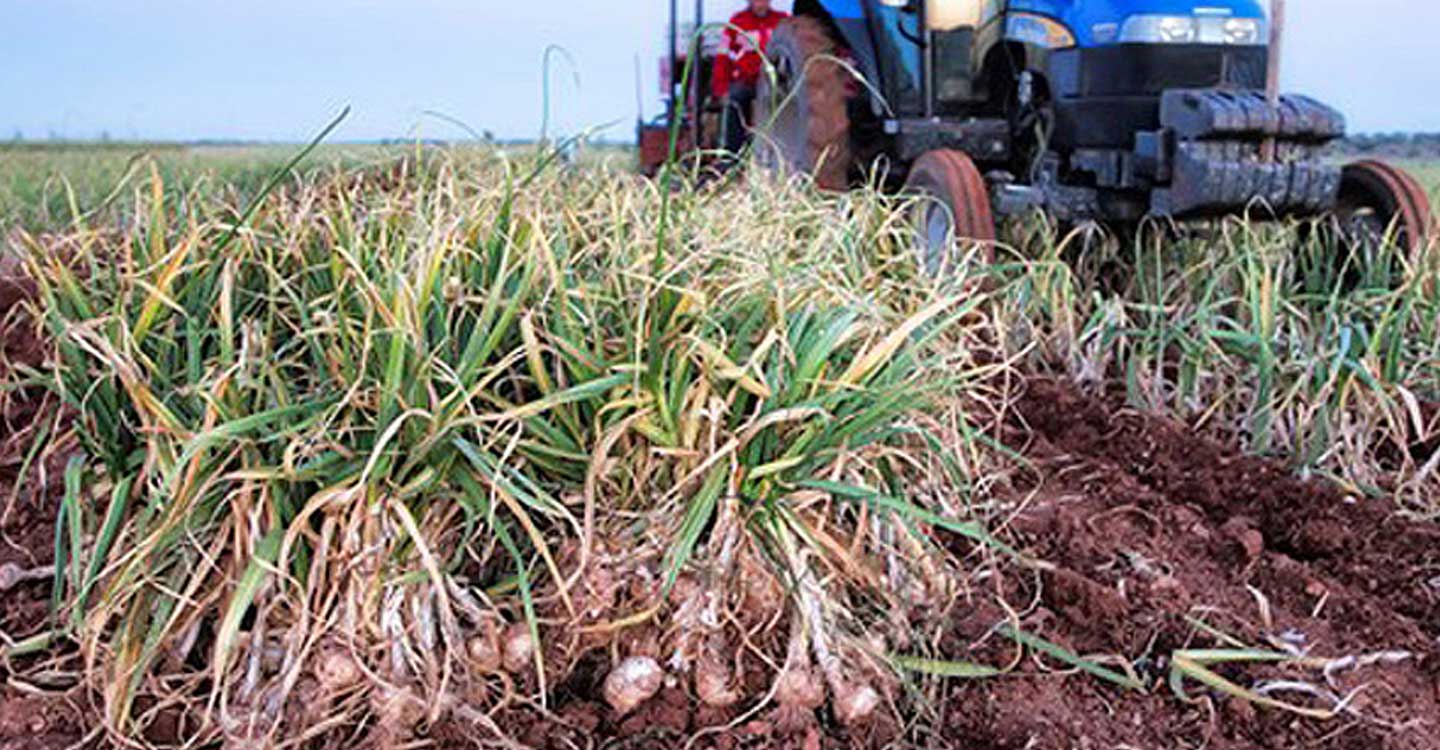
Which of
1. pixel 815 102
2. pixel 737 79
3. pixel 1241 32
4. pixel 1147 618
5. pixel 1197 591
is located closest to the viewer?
pixel 1147 618

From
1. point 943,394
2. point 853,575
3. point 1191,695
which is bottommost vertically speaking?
point 1191,695

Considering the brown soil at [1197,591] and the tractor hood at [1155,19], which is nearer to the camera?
the brown soil at [1197,591]

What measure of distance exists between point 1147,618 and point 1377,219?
10.8 ft

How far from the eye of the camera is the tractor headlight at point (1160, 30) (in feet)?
17.5

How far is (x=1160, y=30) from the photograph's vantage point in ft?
17.6

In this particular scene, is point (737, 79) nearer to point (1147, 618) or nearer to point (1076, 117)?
point (1076, 117)

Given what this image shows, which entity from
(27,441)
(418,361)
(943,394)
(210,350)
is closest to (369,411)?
(418,361)

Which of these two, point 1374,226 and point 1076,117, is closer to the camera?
point 1374,226

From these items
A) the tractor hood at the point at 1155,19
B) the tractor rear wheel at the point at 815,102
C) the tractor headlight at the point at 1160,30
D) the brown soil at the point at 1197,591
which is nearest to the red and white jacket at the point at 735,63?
the tractor rear wheel at the point at 815,102

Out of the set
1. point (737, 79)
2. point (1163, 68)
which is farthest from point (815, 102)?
point (737, 79)

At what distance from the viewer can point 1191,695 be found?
2467mm

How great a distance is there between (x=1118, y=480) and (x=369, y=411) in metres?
1.87

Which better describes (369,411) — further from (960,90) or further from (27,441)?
(960,90)

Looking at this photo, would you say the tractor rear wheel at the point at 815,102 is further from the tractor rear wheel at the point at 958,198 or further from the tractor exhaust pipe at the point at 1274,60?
Answer: the tractor exhaust pipe at the point at 1274,60
